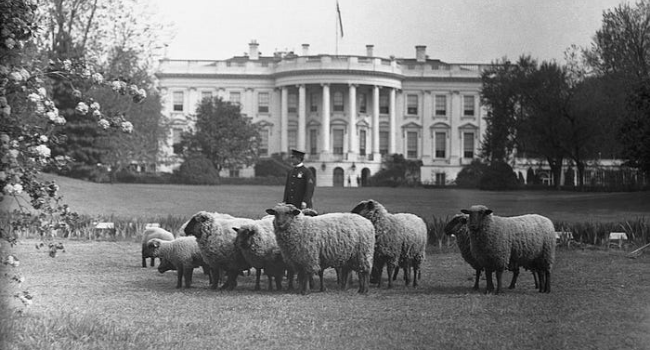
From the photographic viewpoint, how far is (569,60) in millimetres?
15344

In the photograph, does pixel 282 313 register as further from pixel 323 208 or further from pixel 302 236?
pixel 323 208

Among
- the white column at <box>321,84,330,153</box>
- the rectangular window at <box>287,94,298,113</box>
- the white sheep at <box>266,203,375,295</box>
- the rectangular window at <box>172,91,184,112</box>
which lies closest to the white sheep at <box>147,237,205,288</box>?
the white sheep at <box>266,203,375,295</box>

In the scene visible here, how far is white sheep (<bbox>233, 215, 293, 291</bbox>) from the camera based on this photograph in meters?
10.7

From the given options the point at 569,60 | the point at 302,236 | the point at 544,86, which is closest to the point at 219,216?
the point at 302,236

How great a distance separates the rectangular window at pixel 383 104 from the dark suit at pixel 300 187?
65.4 ft

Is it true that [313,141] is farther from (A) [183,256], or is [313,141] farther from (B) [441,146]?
(A) [183,256]

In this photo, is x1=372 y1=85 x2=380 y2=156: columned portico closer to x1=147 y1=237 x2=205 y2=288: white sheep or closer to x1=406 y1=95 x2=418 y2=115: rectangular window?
x1=406 y1=95 x2=418 y2=115: rectangular window

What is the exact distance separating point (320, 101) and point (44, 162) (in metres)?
Answer: 18.4

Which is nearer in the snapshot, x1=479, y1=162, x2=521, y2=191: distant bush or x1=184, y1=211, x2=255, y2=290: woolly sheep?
x1=184, y1=211, x2=255, y2=290: woolly sheep

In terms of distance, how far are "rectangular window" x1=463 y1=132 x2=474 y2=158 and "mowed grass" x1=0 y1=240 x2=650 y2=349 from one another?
15545 millimetres

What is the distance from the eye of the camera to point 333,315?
855 cm

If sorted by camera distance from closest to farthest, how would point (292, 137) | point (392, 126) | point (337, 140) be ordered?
point (392, 126)
point (337, 140)
point (292, 137)

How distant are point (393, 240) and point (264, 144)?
18.9 metres

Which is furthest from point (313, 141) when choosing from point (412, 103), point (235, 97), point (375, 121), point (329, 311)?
point (329, 311)
